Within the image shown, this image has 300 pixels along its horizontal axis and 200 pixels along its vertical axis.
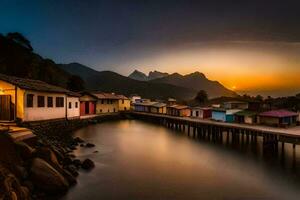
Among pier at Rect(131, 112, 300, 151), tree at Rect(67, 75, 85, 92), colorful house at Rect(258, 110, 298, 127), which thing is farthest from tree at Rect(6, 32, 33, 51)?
colorful house at Rect(258, 110, 298, 127)

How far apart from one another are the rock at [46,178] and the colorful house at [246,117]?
3326cm

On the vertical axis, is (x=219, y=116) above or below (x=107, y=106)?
below

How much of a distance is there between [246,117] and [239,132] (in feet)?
23.6

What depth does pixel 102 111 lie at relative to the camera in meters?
71.2

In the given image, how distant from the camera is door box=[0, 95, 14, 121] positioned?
98.1 feet

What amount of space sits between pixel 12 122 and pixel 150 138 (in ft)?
69.1

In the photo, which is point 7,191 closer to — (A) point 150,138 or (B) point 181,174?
(B) point 181,174

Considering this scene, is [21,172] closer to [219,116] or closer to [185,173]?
[185,173]

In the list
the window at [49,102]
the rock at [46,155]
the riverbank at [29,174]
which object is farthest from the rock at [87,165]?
the window at [49,102]

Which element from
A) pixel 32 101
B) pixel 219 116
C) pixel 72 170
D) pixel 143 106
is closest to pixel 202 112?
pixel 219 116

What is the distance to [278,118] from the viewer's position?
130 feet

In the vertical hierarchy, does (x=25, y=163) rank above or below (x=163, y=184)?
above

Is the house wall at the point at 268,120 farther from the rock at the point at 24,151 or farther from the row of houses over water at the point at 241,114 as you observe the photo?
the rock at the point at 24,151

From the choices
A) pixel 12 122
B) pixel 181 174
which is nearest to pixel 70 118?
pixel 12 122
